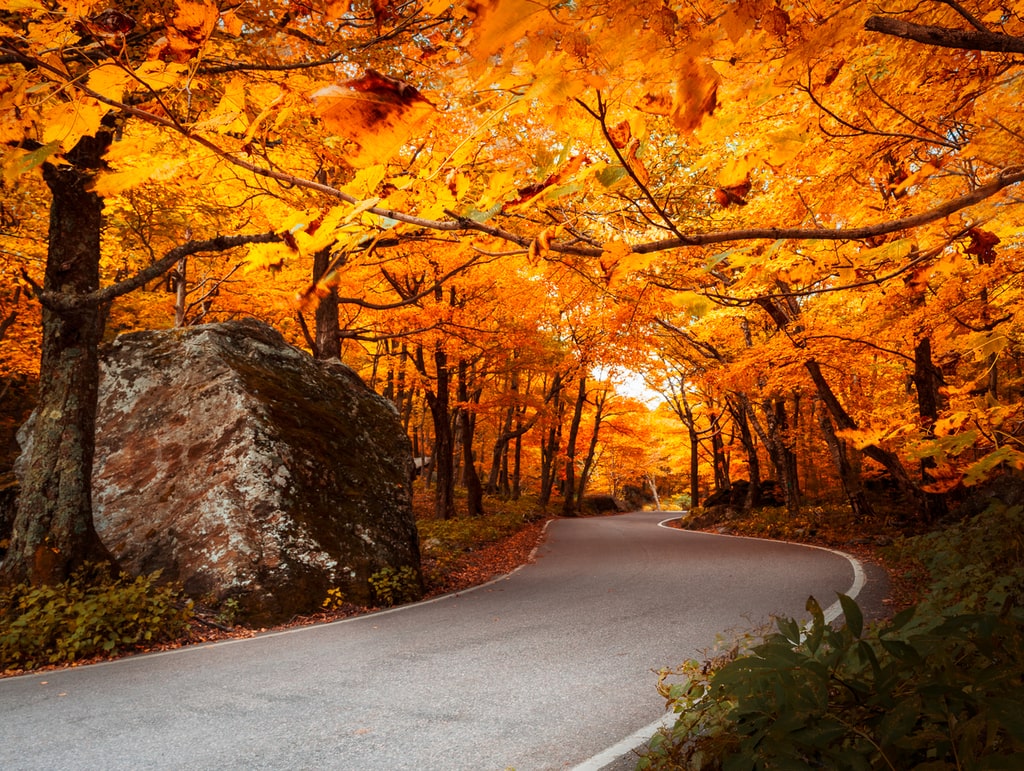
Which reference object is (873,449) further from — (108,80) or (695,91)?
(108,80)

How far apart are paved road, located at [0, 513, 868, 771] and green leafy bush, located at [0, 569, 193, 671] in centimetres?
38

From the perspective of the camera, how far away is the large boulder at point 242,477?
21.6 ft

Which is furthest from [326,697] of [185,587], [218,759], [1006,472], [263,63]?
[1006,472]

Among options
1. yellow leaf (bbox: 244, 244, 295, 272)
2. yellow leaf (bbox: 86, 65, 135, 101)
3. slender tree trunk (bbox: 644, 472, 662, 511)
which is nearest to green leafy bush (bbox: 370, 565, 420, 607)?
yellow leaf (bbox: 244, 244, 295, 272)

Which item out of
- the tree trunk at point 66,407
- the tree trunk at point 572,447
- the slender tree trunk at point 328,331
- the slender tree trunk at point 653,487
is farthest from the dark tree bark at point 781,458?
the slender tree trunk at point 653,487

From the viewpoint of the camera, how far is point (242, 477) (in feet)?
23.0

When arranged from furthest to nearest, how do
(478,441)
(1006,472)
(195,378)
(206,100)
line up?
(478,441) < (1006,472) < (195,378) < (206,100)

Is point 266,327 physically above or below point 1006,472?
above

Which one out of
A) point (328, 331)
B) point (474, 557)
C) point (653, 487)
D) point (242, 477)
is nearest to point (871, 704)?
point (242, 477)

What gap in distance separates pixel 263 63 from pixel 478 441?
28243 mm

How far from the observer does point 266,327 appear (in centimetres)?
966

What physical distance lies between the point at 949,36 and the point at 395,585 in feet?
23.8

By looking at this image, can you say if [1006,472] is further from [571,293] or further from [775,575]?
[571,293]

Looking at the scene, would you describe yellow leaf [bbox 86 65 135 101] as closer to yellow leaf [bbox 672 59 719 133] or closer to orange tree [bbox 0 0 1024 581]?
orange tree [bbox 0 0 1024 581]
